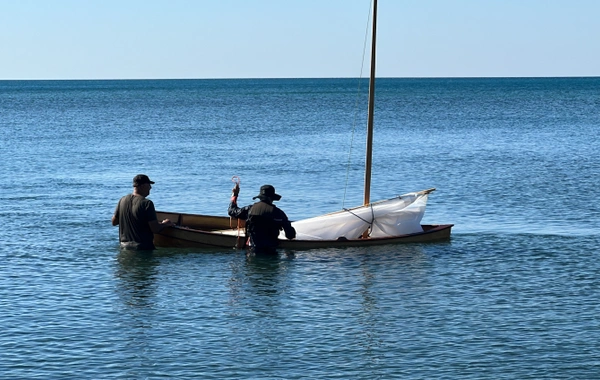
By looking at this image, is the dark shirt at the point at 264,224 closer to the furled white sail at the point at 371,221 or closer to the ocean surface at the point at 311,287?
the ocean surface at the point at 311,287

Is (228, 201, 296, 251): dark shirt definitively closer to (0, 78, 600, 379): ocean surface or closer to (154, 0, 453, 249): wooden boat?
(0, 78, 600, 379): ocean surface

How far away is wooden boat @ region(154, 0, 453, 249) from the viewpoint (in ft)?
86.5

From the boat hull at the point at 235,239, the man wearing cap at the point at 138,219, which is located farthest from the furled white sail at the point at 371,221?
the man wearing cap at the point at 138,219

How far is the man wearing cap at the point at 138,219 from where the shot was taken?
2491 centimetres

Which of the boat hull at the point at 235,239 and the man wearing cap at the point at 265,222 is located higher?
the man wearing cap at the point at 265,222

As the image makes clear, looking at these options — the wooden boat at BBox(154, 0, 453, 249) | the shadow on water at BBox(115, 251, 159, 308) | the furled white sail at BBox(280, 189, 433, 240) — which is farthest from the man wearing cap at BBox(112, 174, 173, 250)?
the furled white sail at BBox(280, 189, 433, 240)

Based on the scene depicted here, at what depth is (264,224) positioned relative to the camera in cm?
2514

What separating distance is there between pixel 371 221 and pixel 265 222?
3.60 metres

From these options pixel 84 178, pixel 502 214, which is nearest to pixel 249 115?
pixel 84 178

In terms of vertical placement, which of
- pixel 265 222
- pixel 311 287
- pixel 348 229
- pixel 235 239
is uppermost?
pixel 265 222

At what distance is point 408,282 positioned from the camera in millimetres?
22828

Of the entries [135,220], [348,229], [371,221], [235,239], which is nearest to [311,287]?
[235,239]

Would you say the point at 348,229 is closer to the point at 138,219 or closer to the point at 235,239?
the point at 235,239

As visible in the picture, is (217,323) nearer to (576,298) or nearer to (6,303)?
(6,303)
